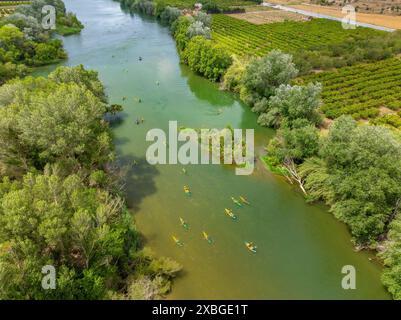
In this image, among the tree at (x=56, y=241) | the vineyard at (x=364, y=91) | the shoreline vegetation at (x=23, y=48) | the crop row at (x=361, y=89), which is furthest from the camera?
the shoreline vegetation at (x=23, y=48)

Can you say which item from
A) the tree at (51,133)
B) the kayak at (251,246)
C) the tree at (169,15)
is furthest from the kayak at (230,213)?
the tree at (169,15)

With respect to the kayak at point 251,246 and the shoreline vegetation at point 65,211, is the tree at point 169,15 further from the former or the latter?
the kayak at point 251,246

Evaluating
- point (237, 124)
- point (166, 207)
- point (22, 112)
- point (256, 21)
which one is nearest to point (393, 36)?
point (256, 21)

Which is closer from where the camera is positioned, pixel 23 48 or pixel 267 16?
pixel 23 48

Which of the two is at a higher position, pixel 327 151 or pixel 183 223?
pixel 327 151

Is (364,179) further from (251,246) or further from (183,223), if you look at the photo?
(183,223)

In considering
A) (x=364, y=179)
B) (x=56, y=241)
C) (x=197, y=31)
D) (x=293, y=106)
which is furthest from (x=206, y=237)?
(x=197, y=31)
